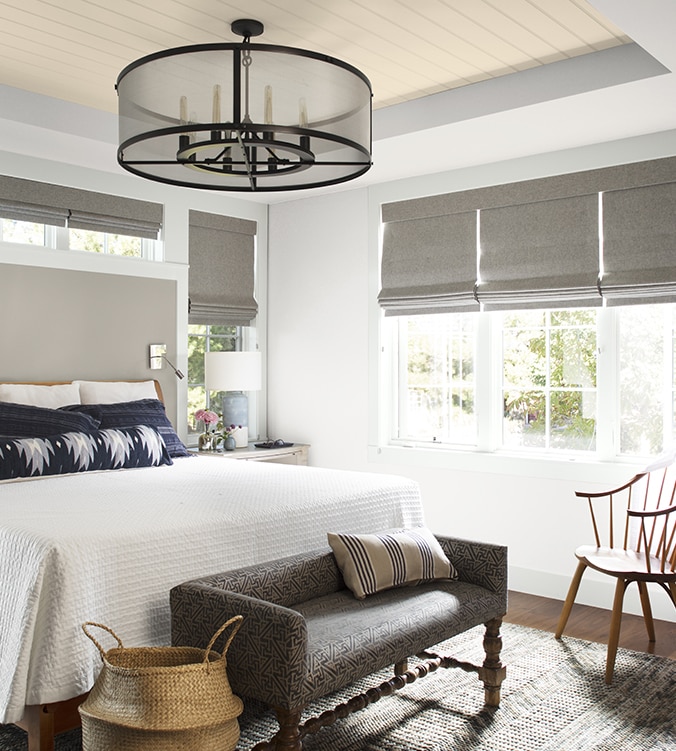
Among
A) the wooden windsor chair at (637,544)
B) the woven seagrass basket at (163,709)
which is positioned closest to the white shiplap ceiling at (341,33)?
the wooden windsor chair at (637,544)

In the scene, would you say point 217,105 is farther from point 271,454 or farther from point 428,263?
point 271,454

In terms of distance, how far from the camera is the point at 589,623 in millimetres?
4035

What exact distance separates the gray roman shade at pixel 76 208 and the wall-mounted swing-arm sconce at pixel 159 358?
2.40ft

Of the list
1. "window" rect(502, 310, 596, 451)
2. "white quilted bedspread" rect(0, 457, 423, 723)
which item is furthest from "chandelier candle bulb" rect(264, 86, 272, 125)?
"window" rect(502, 310, 596, 451)

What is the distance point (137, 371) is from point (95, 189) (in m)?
1.16

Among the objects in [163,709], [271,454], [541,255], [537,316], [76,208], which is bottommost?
[163,709]

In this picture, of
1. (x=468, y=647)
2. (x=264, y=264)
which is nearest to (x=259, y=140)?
(x=468, y=647)

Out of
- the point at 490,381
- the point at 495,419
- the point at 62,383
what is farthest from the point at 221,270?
the point at 495,419

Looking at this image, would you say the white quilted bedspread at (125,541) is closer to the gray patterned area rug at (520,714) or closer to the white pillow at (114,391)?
the gray patterned area rug at (520,714)

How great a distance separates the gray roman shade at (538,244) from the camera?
4180 millimetres

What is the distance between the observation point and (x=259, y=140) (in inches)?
105

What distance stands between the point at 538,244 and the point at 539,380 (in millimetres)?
805

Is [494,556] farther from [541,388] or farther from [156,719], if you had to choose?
[541,388]

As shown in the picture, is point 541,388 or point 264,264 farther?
point 264,264
